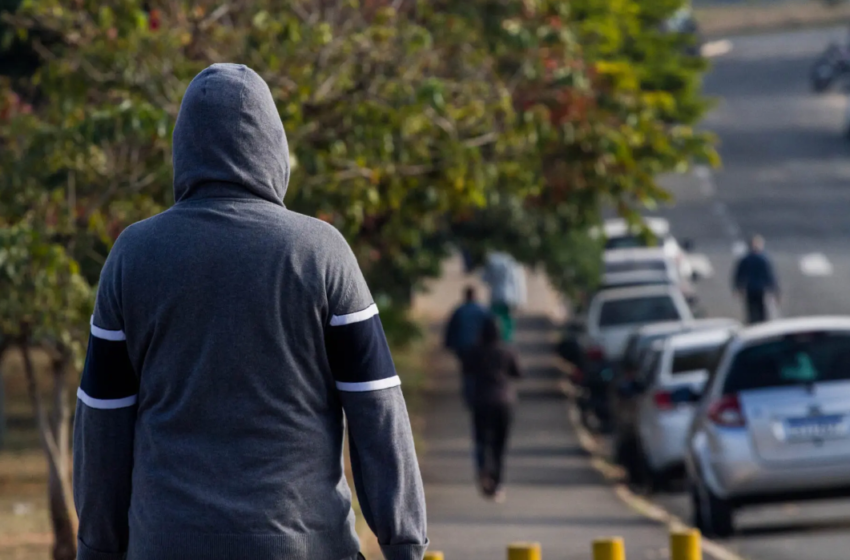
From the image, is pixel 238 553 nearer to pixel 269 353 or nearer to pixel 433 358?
pixel 269 353

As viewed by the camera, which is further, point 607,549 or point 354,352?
point 607,549

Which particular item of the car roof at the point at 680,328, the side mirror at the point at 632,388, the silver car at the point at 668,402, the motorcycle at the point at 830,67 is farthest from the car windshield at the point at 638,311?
the motorcycle at the point at 830,67

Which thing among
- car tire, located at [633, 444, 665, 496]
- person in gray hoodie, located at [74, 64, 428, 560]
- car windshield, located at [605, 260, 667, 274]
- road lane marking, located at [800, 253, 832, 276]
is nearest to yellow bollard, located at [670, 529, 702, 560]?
person in gray hoodie, located at [74, 64, 428, 560]

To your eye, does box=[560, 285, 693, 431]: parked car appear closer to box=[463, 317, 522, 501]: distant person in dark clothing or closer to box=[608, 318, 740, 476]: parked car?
box=[608, 318, 740, 476]: parked car

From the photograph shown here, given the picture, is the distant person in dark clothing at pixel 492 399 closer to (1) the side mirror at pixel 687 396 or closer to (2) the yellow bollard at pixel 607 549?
(1) the side mirror at pixel 687 396

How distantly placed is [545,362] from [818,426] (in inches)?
717

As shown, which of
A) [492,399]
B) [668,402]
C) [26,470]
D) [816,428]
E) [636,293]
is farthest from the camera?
[636,293]

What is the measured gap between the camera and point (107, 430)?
11.4 ft

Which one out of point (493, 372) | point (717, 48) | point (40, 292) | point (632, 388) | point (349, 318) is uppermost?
point (349, 318)

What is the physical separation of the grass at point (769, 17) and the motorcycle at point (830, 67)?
768 inches

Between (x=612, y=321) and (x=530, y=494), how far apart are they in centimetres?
791

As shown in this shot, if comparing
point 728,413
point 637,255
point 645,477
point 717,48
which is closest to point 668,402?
point 645,477

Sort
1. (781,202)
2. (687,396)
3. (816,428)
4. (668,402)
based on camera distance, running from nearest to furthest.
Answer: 1. (816,428)
2. (687,396)
3. (668,402)
4. (781,202)

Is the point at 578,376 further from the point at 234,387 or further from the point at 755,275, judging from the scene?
the point at 234,387
